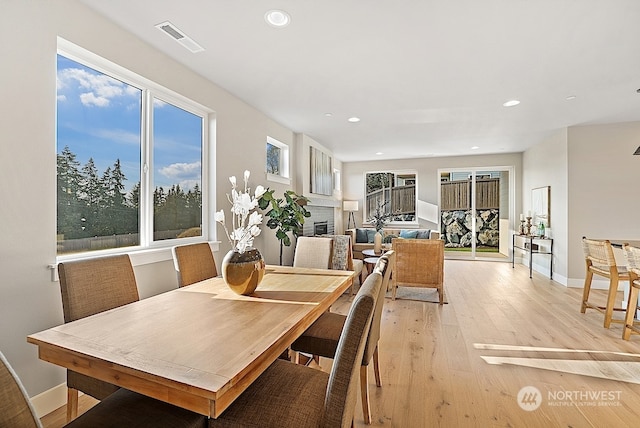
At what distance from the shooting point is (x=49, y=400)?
1.93m

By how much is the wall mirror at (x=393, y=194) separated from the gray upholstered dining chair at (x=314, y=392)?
23.7 ft

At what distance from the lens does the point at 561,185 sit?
5250mm

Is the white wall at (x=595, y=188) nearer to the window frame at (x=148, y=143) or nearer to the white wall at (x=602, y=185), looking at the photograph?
the white wall at (x=602, y=185)

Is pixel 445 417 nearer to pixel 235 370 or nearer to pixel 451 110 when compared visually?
pixel 235 370

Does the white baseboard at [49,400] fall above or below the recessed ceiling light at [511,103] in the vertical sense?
below

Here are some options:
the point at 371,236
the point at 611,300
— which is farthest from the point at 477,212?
the point at 611,300

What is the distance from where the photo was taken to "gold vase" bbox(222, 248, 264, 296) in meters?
1.73

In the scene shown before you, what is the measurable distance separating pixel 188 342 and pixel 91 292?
805 mm

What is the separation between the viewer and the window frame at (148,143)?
7.29 feet

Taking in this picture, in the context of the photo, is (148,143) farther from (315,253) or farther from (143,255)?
(315,253)

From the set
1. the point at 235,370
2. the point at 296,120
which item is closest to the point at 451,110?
the point at 296,120

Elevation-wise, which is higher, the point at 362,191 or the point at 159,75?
the point at 159,75

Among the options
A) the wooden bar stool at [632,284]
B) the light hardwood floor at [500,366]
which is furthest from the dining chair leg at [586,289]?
the wooden bar stool at [632,284]

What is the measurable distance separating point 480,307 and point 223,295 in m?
3.38
